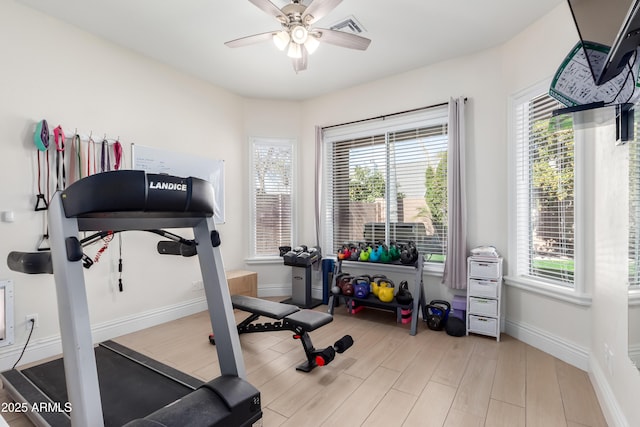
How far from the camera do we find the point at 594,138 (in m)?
2.39

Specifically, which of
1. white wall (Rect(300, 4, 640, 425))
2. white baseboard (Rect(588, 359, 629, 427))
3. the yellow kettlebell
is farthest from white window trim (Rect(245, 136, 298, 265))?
white baseboard (Rect(588, 359, 629, 427))

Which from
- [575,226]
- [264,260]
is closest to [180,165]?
[264,260]

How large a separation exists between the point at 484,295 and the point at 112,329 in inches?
149

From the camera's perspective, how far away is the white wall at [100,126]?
2.59m

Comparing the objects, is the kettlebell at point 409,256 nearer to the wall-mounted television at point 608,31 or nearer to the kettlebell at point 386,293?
the kettlebell at point 386,293

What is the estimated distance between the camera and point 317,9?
2.26 m

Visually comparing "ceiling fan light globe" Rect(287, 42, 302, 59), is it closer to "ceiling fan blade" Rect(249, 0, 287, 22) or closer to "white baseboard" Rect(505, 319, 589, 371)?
"ceiling fan blade" Rect(249, 0, 287, 22)

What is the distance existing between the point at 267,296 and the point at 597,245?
384 cm

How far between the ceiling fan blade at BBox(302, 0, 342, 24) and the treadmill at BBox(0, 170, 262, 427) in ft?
5.25

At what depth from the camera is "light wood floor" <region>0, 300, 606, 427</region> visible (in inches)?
76.0

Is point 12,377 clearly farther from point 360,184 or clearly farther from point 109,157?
point 360,184

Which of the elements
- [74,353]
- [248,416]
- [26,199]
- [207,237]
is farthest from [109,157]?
[248,416]

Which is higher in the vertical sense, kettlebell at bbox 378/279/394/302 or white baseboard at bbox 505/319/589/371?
kettlebell at bbox 378/279/394/302

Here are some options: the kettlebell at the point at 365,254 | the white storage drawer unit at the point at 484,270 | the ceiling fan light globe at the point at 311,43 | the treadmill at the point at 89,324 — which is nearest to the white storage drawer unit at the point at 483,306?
the white storage drawer unit at the point at 484,270
